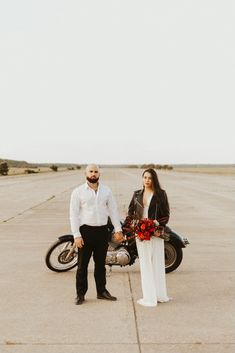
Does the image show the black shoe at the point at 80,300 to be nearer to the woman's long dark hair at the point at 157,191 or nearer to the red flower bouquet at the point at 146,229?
the red flower bouquet at the point at 146,229

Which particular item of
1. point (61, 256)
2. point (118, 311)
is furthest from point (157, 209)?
point (61, 256)

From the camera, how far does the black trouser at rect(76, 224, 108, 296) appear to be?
6.52 m

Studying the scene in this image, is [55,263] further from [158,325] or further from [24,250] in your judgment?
[158,325]

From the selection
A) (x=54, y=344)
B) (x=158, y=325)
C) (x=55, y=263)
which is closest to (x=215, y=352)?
(x=158, y=325)

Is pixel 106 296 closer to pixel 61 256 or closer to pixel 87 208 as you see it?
pixel 87 208

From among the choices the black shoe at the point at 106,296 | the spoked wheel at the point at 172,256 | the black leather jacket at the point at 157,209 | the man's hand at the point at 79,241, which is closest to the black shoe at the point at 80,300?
the black shoe at the point at 106,296

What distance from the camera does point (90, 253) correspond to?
21.9 ft

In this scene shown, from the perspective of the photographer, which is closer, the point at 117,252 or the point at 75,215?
the point at 75,215

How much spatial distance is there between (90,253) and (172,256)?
84.2 inches

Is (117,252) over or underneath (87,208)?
underneath

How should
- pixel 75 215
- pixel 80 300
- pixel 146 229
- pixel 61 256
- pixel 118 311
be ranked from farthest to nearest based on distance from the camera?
pixel 61 256, pixel 80 300, pixel 75 215, pixel 146 229, pixel 118 311

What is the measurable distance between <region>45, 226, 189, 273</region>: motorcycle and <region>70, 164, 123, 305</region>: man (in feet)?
3.42

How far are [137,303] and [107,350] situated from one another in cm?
171

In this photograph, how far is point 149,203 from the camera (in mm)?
6504
